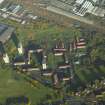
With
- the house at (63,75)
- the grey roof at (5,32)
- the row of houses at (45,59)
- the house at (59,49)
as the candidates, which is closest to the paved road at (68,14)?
the row of houses at (45,59)

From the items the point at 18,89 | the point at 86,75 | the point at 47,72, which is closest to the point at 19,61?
the point at 47,72

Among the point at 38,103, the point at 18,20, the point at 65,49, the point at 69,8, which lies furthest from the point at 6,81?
the point at 69,8

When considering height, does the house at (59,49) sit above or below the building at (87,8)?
below

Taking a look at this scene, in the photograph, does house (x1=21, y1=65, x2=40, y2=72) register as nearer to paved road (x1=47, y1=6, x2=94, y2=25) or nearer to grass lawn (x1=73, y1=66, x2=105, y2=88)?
grass lawn (x1=73, y1=66, x2=105, y2=88)

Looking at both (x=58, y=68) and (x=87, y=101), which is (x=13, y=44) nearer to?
(x=58, y=68)

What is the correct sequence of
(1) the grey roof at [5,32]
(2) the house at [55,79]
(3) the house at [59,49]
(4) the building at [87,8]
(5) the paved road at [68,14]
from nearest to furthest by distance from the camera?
(2) the house at [55,79] < (3) the house at [59,49] < (1) the grey roof at [5,32] < (5) the paved road at [68,14] < (4) the building at [87,8]

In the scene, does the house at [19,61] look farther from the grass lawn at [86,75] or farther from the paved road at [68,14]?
the paved road at [68,14]
